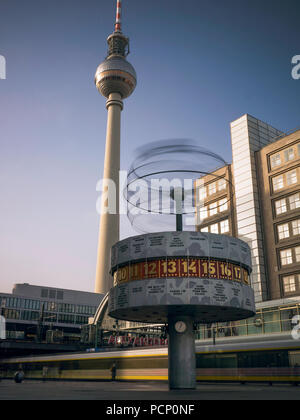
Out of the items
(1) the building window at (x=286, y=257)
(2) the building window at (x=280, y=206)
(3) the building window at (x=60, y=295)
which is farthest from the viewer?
(3) the building window at (x=60, y=295)

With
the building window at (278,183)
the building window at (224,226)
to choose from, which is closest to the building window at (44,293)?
the building window at (224,226)

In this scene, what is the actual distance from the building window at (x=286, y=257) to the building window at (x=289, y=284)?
2.17 meters

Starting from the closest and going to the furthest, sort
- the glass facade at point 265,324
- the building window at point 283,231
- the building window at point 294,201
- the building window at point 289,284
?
the glass facade at point 265,324
the building window at point 289,284
the building window at point 294,201
the building window at point 283,231

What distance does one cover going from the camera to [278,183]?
5972 cm

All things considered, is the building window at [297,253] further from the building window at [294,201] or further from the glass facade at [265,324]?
the building window at [294,201]

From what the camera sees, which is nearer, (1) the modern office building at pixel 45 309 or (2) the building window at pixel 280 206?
(2) the building window at pixel 280 206

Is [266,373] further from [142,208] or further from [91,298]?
[91,298]

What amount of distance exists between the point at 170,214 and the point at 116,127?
380ft

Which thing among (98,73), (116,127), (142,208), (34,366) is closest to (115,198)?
(116,127)

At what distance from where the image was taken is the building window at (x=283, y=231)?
188 feet

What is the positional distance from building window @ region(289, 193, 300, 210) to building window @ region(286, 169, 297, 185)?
198 cm

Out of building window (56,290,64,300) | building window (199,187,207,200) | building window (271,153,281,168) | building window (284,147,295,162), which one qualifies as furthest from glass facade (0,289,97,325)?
building window (284,147,295,162)

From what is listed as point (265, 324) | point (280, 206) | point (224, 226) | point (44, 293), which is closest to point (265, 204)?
point (280, 206)

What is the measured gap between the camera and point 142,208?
3544 cm
